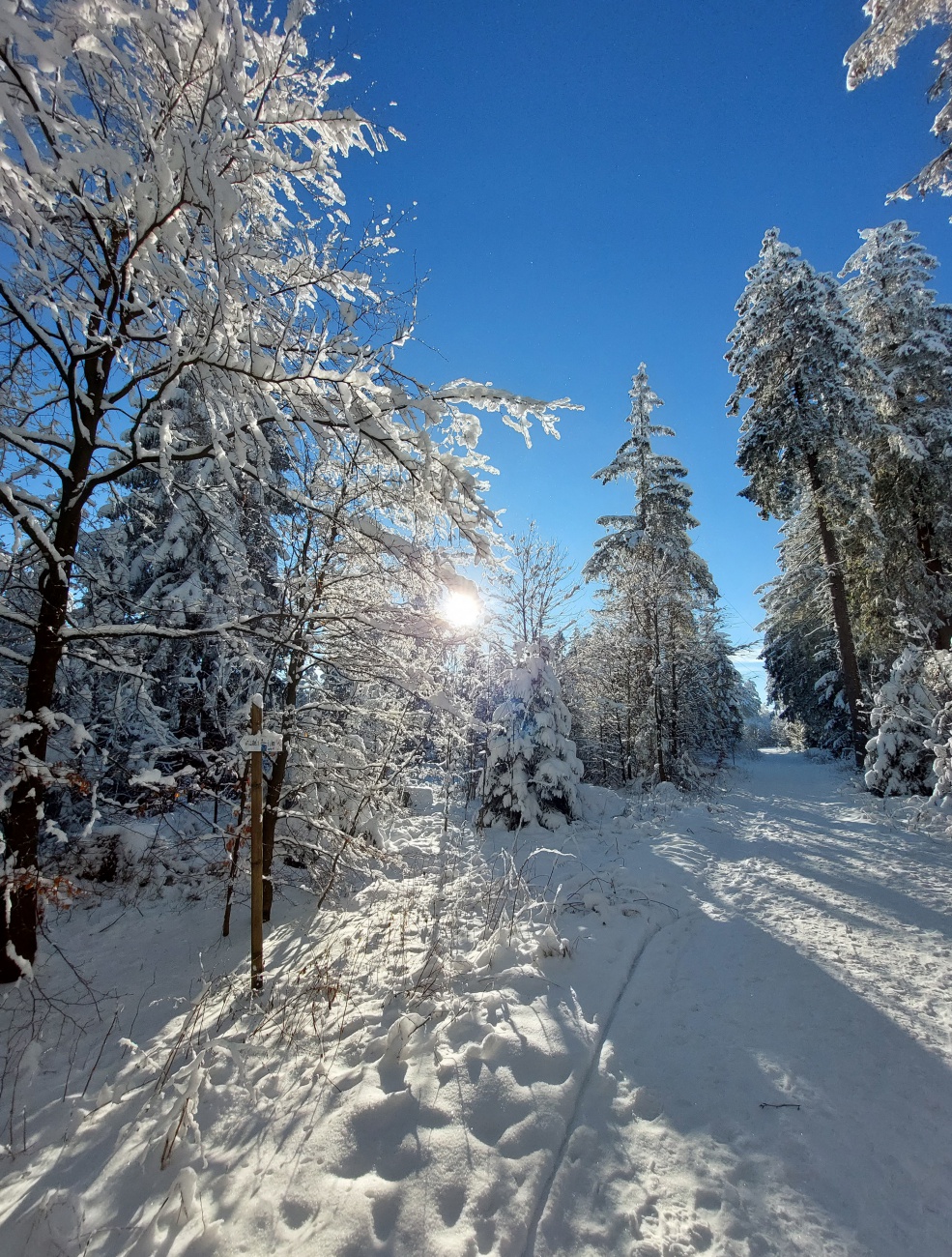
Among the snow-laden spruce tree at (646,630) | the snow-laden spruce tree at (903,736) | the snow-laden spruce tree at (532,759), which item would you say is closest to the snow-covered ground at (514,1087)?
the snow-laden spruce tree at (532,759)

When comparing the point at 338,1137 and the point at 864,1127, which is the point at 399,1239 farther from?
the point at 864,1127

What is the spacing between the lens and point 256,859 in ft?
12.1

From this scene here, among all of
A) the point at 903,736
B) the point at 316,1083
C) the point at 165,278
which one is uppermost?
the point at 165,278

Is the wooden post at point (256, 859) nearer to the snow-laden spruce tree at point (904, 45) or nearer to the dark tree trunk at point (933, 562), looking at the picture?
the snow-laden spruce tree at point (904, 45)

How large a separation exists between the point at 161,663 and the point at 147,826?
327 centimetres

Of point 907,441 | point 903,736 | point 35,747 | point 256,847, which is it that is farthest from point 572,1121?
point 907,441

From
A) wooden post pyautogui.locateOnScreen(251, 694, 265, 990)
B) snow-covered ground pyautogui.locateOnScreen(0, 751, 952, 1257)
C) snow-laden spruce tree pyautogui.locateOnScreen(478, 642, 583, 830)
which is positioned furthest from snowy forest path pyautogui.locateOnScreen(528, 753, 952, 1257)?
snow-laden spruce tree pyautogui.locateOnScreen(478, 642, 583, 830)

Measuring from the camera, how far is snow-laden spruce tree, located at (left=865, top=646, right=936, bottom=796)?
10156 millimetres

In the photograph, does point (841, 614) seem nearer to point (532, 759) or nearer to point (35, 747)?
point (532, 759)

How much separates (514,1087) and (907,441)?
1759 centimetres

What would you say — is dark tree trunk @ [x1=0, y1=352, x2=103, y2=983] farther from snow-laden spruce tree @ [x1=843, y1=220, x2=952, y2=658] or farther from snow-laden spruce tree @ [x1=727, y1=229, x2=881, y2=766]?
snow-laden spruce tree @ [x1=843, y1=220, x2=952, y2=658]

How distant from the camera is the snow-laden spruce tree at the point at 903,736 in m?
10.2

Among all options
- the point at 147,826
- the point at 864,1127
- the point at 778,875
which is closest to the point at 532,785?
the point at 778,875

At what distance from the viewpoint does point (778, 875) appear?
6043 mm
